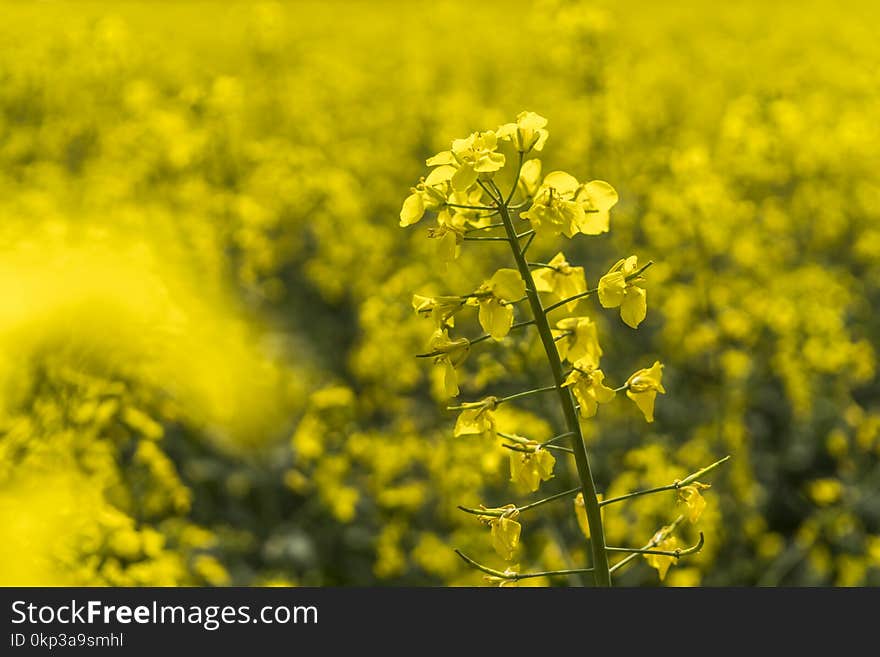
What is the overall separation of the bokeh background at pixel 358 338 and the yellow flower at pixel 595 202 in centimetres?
160

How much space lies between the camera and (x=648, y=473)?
4.43 meters

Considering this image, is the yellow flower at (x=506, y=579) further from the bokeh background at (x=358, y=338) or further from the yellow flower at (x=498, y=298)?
the bokeh background at (x=358, y=338)

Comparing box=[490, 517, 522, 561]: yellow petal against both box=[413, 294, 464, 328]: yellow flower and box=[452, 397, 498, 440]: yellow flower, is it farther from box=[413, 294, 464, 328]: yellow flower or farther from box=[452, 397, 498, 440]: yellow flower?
box=[413, 294, 464, 328]: yellow flower

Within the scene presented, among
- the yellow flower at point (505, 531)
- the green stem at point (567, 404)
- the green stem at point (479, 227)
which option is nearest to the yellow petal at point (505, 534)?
the yellow flower at point (505, 531)

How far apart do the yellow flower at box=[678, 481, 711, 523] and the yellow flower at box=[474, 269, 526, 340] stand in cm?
47

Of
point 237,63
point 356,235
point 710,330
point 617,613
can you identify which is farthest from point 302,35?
point 617,613

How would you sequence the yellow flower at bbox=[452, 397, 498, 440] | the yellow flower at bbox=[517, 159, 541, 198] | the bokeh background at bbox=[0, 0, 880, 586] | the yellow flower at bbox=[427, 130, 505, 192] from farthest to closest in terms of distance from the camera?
the bokeh background at bbox=[0, 0, 880, 586] < the yellow flower at bbox=[517, 159, 541, 198] < the yellow flower at bbox=[452, 397, 498, 440] < the yellow flower at bbox=[427, 130, 505, 192]

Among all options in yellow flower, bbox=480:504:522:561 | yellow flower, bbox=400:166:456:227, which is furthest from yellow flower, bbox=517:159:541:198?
yellow flower, bbox=480:504:522:561

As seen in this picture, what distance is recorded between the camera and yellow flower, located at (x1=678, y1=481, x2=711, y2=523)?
1970 millimetres

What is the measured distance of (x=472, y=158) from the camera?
6.03ft

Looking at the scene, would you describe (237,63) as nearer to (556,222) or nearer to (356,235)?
(356,235)

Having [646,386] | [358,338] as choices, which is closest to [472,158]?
[646,386]

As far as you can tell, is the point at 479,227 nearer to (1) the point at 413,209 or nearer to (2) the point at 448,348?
(1) the point at 413,209

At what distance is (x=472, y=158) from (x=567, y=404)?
0.46 m
